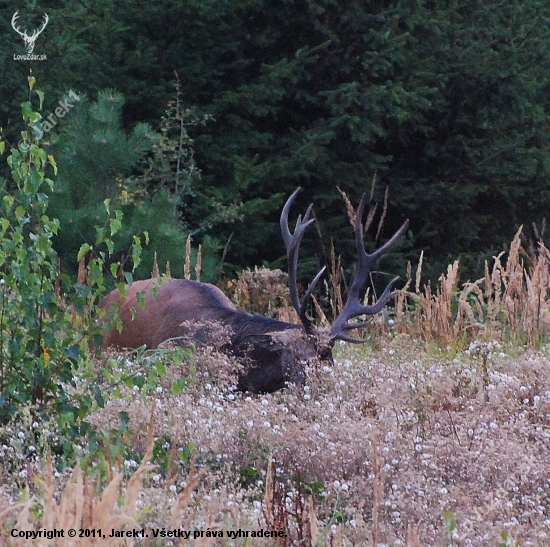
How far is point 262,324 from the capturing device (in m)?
6.02

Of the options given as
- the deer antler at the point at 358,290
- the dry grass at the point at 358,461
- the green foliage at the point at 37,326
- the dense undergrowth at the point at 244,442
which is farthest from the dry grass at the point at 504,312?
→ the green foliage at the point at 37,326

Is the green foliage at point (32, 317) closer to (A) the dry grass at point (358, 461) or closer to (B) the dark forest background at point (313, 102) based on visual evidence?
(A) the dry grass at point (358, 461)

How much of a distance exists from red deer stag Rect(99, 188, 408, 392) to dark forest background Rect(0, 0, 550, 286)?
3.75m

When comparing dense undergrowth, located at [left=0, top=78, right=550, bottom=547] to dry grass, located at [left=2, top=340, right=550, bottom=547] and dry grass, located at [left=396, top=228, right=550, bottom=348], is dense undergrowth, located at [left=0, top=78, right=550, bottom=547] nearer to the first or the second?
dry grass, located at [left=2, top=340, right=550, bottom=547]

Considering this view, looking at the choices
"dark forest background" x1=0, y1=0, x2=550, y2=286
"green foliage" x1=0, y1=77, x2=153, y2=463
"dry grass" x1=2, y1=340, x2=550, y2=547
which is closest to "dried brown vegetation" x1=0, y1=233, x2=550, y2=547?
"dry grass" x1=2, y1=340, x2=550, y2=547

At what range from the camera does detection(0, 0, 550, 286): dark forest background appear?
11008 millimetres

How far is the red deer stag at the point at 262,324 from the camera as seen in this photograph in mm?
5586

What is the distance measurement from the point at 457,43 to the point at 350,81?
4.80 ft

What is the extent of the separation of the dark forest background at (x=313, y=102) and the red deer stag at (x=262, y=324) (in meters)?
3.75

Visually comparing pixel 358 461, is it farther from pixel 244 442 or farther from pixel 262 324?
pixel 262 324

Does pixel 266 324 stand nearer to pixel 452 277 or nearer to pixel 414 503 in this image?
pixel 452 277

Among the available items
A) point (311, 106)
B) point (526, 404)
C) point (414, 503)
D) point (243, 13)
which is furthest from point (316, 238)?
point (414, 503)

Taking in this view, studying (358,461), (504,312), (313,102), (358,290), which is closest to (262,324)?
(358,290)

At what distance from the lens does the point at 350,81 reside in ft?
38.8
